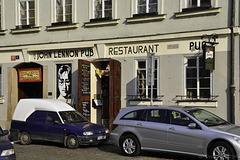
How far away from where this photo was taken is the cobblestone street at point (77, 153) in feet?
39.4

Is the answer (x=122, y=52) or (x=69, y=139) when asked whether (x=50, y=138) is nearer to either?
(x=69, y=139)

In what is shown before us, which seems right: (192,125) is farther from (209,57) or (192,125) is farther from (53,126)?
(53,126)

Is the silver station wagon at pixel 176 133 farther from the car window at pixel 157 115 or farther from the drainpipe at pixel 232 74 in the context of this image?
the drainpipe at pixel 232 74

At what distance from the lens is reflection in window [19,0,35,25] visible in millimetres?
20422

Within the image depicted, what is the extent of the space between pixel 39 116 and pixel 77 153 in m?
2.84

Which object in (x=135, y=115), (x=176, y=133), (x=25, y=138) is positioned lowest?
(x=25, y=138)

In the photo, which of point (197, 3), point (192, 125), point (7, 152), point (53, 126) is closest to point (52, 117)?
point (53, 126)

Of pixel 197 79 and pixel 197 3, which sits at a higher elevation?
pixel 197 3

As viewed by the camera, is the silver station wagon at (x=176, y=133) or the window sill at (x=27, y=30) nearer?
the silver station wagon at (x=176, y=133)

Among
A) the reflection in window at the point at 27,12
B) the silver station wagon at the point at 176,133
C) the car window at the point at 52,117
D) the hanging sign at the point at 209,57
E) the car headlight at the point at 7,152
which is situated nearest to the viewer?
the car headlight at the point at 7,152

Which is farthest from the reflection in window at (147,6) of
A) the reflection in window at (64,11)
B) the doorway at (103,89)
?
the reflection in window at (64,11)

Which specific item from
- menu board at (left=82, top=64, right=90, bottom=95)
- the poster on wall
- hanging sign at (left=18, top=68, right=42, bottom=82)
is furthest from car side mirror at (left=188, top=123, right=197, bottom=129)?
hanging sign at (left=18, top=68, right=42, bottom=82)

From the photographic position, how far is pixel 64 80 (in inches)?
766

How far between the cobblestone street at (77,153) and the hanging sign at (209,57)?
4.34 m
